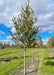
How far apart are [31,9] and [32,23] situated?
1138 mm

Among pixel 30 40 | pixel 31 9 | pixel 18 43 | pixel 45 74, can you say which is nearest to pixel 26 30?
pixel 30 40

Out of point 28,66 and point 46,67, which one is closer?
point 46,67

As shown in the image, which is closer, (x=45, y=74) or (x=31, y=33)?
(x=45, y=74)

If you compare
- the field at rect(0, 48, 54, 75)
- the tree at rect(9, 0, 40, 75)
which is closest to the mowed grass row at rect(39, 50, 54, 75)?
the field at rect(0, 48, 54, 75)

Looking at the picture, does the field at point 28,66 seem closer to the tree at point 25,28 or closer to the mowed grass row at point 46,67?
the mowed grass row at point 46,67

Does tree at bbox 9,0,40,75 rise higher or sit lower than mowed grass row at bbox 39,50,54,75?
higher

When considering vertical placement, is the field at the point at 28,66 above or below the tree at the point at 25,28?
below

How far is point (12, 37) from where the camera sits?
576cm

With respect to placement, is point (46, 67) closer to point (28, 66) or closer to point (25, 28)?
point (28, 66)

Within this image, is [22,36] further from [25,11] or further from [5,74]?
[5,74]

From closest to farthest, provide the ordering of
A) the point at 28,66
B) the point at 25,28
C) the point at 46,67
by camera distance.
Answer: the point at 25,28
the point at 46,67
the point at 28,66

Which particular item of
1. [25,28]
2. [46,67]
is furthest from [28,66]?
[25,28]

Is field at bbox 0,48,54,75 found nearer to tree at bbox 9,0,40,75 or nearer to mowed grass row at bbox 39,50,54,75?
mowed grass row at bbox 39,50,54,75

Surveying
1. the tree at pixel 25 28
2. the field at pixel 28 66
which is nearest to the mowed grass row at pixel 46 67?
the field at pixel 28 66
